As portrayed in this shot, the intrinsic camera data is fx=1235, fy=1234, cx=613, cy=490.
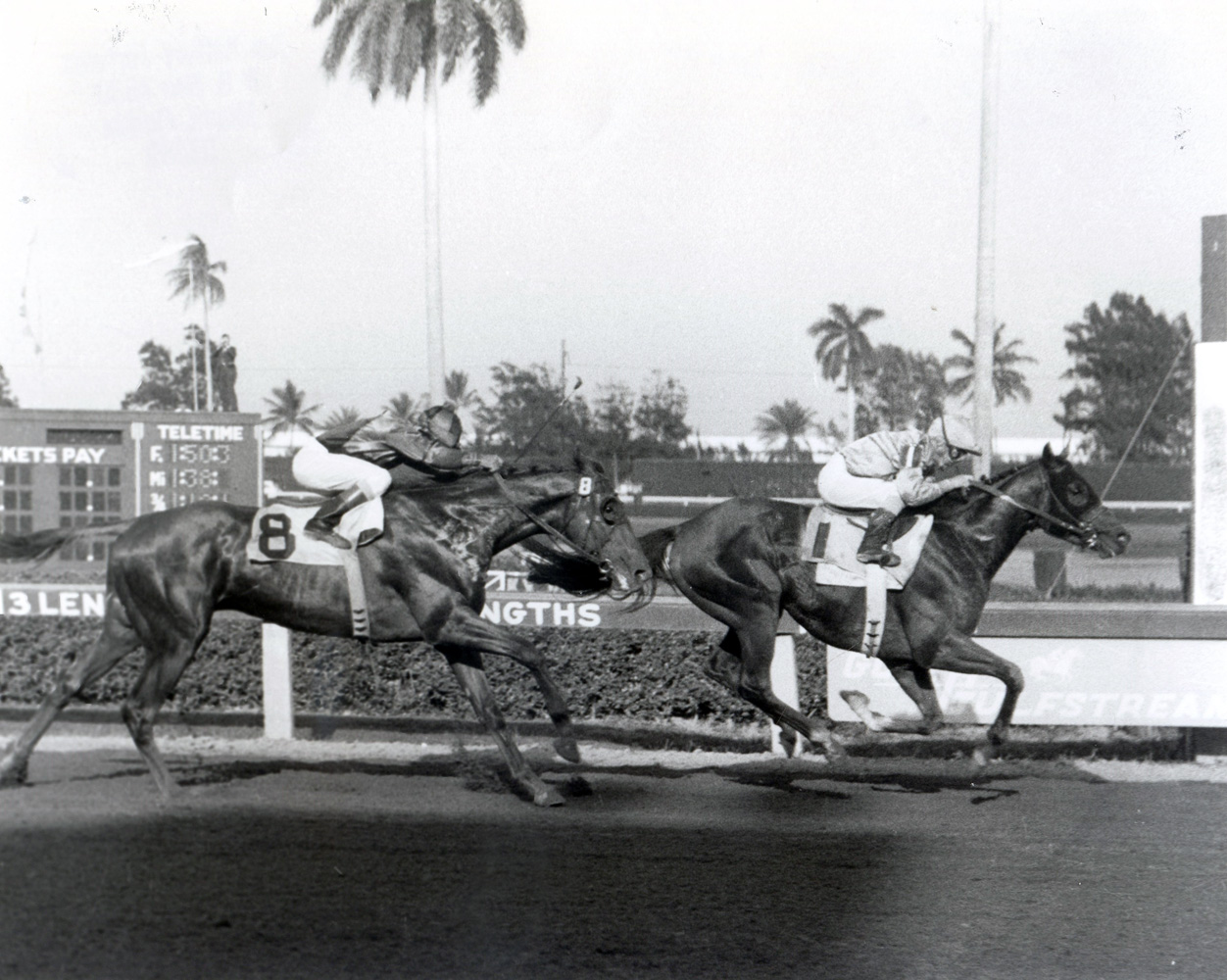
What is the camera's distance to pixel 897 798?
211 inches

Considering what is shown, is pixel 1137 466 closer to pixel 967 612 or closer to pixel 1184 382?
pixel 1184 382

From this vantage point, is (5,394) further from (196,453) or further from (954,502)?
(954,502)

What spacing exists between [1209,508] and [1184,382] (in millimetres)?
17711

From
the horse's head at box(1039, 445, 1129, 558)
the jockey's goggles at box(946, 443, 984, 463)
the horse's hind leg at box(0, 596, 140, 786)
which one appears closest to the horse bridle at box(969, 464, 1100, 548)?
the horse's head at box(1039, 445, 1129, 558)

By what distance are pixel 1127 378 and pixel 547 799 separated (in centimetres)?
2015

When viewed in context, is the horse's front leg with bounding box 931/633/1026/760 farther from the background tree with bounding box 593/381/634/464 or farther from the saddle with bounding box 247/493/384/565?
the background tree with bounding box 593/381/634/464

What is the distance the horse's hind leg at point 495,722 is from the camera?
509 cm

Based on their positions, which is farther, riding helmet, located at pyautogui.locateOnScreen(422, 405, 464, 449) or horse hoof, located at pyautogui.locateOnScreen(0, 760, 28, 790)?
riding helmet, located at pyautogui.locateOnScreen(422, 405, 464, 449)

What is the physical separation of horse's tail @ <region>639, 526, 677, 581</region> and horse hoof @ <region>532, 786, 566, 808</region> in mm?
1141

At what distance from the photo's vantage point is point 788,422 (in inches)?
502

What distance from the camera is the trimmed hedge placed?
650 cm

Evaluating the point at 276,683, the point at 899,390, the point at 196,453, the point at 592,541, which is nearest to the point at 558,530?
the point at 592,541

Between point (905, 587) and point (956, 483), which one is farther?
point (956, 483)

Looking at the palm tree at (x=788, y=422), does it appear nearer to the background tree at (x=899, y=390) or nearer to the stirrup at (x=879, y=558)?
the background tree at (x=899, y=390)
